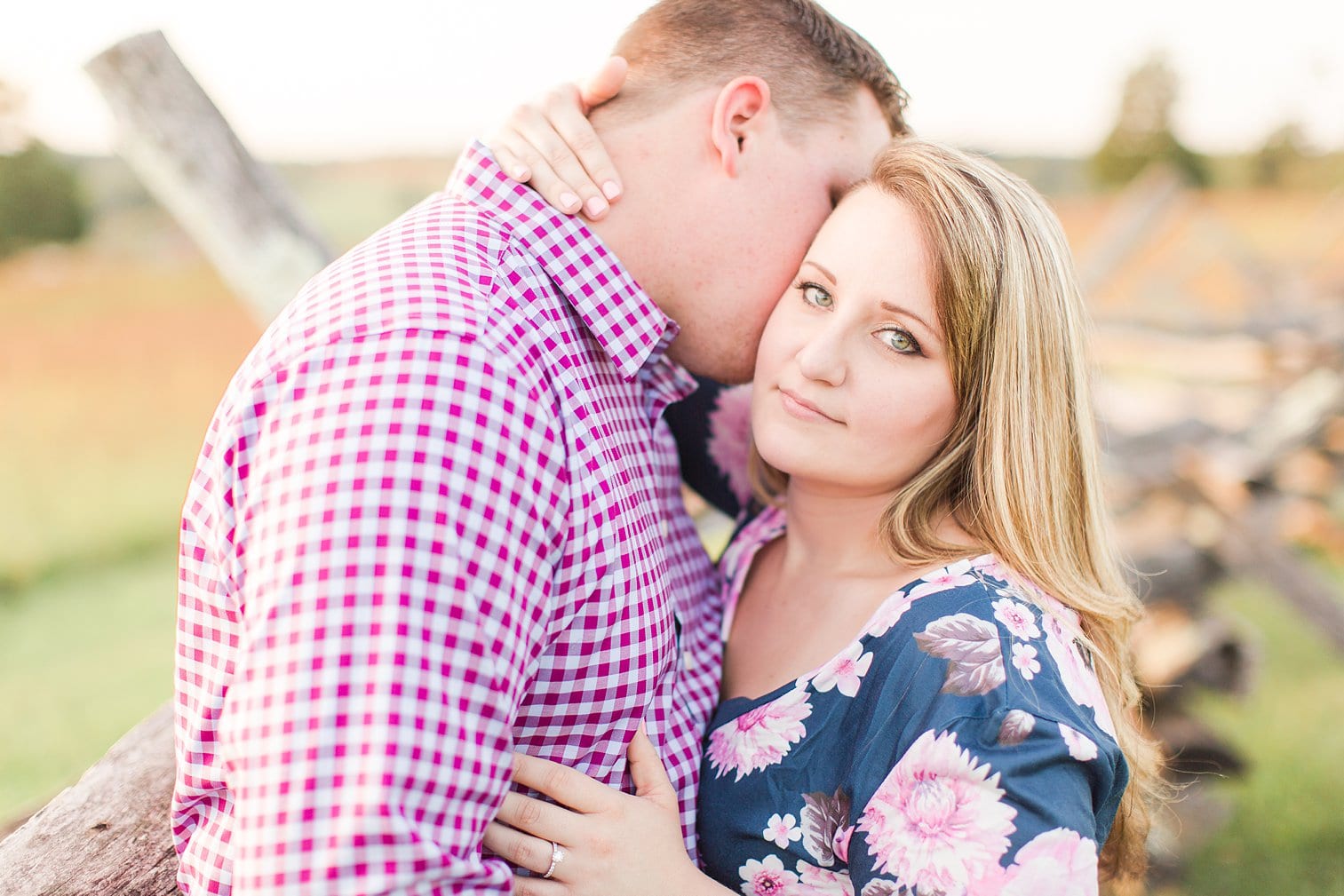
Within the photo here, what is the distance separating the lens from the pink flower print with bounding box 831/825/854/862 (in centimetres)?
166

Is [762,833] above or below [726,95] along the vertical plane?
below

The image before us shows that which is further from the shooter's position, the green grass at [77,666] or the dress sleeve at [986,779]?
the green grass at [77,666]

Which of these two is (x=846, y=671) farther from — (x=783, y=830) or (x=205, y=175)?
(x=205, y=175)

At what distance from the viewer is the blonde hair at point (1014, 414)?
191 centimetres

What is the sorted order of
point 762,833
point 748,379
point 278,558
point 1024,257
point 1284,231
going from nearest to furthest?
1. point 278,558
2. point 762,833
3. point 1024,257
4. point 748,379
5. point 1284,231

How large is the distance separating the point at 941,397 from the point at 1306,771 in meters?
4.72

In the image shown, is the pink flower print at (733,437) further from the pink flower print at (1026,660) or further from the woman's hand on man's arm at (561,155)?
the pink flower print at (1026,660)

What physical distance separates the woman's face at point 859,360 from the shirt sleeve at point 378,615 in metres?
0.76

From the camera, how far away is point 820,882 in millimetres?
1757

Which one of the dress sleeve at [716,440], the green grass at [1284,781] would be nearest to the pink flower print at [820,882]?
the dress sleeve at [716,440]

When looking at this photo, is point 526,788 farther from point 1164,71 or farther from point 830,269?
point 1164,71

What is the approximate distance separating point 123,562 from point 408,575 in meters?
7.86

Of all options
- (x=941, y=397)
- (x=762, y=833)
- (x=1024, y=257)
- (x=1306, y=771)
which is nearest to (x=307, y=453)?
(x=762, y=833)

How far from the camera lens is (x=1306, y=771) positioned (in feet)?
17.1
